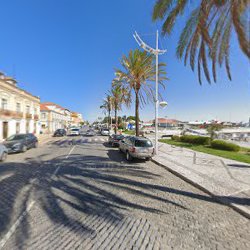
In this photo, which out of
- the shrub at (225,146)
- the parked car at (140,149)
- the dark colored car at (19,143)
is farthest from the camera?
the shrub at (225,146)

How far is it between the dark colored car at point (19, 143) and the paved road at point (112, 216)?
6.92 meters

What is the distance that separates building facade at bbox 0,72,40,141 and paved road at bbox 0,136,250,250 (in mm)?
20988

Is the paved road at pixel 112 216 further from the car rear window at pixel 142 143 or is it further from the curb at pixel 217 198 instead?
the car rear window at pixel 142 143

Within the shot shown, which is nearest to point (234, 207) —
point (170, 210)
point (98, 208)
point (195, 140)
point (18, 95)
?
point (170, 210)

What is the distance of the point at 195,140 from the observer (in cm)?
2125

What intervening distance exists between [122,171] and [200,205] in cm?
420

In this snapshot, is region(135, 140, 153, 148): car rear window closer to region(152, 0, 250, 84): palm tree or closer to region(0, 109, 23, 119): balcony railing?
region(152, 0, 250, 84): palm tree

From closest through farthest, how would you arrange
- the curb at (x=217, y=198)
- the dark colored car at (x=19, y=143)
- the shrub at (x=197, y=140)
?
the curb at (x=217, y=198)
the dark colored car at (x=19, y=143)
the shrub at (x=197, y=140)

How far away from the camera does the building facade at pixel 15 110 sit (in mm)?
23359

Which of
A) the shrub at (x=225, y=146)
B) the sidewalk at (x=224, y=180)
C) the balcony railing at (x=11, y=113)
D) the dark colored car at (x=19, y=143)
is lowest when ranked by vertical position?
the sidewalk at (x=224, y=180)

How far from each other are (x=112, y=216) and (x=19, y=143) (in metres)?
12.3

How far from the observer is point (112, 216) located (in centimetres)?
418

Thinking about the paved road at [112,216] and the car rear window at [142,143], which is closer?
the paved road at [112,216]

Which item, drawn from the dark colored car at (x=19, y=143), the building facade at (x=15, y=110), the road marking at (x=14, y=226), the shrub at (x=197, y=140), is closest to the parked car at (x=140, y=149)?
the road marking at (x=14, y=226)
